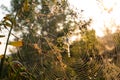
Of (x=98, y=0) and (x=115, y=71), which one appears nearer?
(x=115, y=71)

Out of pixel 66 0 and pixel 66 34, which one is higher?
pixel 66 0

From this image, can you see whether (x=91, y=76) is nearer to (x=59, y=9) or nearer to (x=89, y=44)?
(x=89, y=44)

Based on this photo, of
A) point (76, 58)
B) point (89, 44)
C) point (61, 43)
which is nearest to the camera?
point (76, 58)

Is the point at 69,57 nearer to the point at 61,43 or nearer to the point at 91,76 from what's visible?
the point at 91,76

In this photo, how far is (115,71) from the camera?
0.76m

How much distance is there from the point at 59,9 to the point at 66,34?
0.14 m

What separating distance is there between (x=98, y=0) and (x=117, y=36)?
211 mm

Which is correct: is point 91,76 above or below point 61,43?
below

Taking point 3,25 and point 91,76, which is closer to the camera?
point 91,76

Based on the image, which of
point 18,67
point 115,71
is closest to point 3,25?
point 18,67

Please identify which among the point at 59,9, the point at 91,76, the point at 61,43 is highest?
the point at 59,9

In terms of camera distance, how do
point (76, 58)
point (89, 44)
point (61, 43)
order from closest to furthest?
1. point (76, 58)
2. point (89, 44)
3. point (61, 43)

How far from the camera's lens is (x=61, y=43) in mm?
1035

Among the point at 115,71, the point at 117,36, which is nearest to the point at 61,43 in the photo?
the point at 117,36
